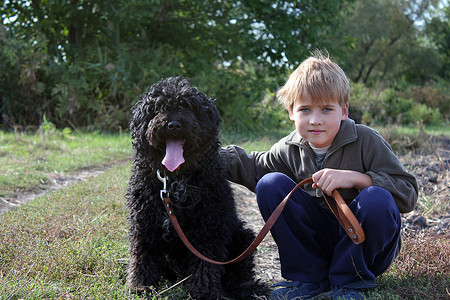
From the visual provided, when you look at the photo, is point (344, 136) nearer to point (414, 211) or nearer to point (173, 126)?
point (173, 126)

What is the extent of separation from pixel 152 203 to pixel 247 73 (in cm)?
1002

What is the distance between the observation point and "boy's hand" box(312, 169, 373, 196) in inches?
109

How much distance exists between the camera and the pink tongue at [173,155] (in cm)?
271

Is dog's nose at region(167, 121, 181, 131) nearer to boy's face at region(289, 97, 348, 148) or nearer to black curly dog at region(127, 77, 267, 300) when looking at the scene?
black curly dog at region(127, 77, 267, 300)

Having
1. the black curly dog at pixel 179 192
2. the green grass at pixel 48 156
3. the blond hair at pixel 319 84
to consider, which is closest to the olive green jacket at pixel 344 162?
the blond hair at pixel 319 84

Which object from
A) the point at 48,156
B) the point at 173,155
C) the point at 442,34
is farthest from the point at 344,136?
the point at 442,34

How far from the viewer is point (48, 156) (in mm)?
7316

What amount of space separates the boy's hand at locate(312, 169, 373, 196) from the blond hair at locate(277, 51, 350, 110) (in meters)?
0.52

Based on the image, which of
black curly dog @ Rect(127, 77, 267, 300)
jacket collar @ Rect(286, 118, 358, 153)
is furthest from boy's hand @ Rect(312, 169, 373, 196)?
black curly dog @ Rect(127, 77, 267, 300)

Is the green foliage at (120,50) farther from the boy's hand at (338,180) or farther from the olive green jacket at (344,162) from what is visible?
the boy's hand at (338,180)

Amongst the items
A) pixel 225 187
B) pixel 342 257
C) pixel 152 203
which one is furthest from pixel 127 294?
pixel 342 257

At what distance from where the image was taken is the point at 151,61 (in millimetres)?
11625

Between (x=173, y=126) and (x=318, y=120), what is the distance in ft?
3.29

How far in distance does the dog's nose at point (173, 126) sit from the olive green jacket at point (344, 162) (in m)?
0.63
